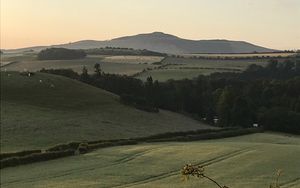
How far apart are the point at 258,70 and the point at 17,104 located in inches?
3464

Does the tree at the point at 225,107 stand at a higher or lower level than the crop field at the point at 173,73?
lower

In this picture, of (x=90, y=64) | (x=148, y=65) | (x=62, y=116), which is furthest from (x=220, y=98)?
(x=90, y=64)

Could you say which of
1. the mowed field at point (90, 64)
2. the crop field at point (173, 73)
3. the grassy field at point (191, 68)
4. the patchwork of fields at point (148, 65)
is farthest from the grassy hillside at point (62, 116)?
the mowed field at point (90, 64)

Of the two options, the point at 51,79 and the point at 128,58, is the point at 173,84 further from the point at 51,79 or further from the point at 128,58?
the point at 128,58

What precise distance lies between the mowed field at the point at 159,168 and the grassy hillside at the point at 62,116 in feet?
46.5

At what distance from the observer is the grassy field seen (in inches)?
5522

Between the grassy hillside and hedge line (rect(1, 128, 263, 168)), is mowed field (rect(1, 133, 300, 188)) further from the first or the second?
the grassy hillside

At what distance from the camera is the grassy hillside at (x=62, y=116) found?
63875mm

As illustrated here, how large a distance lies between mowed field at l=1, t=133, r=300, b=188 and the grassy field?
3506 inches

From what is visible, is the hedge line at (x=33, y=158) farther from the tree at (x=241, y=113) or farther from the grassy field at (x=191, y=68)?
the grassy field at (x=191, y=68)

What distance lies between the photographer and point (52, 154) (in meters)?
47.1

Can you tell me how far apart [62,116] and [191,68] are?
261 feet

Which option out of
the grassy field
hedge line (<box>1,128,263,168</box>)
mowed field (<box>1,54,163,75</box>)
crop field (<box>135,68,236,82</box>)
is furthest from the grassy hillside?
mowed field (<box>1,54,163,75</box>)

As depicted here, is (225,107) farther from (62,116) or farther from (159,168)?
(159,168)
